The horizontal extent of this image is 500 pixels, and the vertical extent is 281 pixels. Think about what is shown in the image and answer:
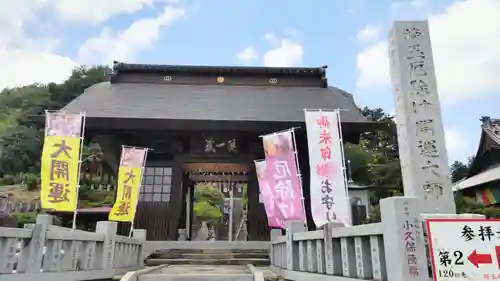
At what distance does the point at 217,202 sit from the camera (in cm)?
3164

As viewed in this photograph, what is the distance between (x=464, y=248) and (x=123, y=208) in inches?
324

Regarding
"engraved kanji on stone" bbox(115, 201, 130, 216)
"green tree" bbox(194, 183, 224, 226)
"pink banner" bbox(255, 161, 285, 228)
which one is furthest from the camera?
"green tree" bbox(194, 183, 224, 226)

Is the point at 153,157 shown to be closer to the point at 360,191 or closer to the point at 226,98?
the point at 226,98

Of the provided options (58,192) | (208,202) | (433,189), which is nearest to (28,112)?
(208,202)

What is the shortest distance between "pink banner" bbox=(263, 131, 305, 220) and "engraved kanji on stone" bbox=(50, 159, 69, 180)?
4.52m

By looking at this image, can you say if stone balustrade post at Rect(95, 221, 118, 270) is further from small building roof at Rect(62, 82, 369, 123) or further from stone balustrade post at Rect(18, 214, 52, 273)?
small building roof at Rect(62, 82, 369, 123)

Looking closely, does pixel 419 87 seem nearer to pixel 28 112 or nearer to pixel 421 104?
pixel 421 104

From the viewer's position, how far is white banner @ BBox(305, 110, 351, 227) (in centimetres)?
653

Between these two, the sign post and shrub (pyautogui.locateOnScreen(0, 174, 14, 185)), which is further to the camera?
shrub (pyautogui.locateOnScreen(0, 174, 14, 185))

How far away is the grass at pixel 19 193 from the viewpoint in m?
28.5

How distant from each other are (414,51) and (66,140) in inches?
286

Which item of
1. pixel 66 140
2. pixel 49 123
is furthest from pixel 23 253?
pixel 49 123

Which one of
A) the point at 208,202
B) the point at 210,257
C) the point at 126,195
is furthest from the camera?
the point at 208,202

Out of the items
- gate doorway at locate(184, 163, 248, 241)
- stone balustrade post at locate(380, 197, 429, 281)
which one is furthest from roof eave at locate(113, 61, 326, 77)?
stone balustrade post at locate(380, 197, 429, 281)
